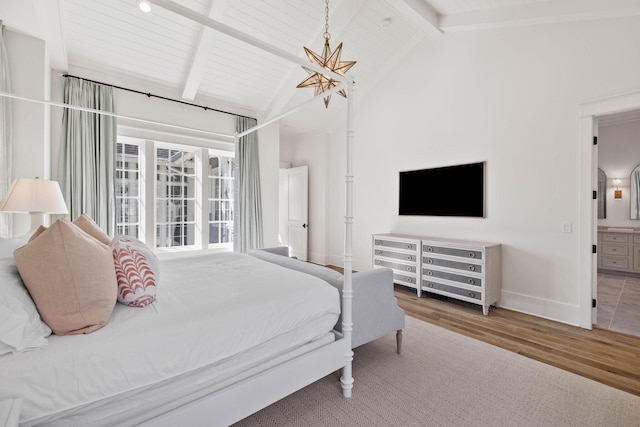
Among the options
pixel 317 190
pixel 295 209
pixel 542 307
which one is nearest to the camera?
pixel 542 307

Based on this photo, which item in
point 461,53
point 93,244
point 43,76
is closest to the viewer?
point 93,244

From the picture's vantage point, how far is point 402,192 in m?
4.68

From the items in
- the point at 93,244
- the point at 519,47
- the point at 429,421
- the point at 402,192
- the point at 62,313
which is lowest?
the point at 429,421

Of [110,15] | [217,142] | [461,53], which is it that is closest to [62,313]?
[110,15]

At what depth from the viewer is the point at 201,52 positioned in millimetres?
3650

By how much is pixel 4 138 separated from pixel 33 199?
2.26 feet

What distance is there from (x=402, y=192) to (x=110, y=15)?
13.9 feet

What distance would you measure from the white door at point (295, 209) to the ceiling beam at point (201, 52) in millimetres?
2687

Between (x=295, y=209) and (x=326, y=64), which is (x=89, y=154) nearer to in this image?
(x=326, y=64)

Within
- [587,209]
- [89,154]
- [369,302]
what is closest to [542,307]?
[587,209]

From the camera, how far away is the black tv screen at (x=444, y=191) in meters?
3.86

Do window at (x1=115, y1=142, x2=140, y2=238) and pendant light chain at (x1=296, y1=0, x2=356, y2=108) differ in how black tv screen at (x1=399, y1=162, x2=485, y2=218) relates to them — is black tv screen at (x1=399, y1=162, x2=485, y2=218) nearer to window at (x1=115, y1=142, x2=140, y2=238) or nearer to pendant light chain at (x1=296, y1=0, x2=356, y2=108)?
pendant light chain at (x1=296, y1=0, x2=356, y2=108)

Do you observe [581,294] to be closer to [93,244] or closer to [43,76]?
[93,244]

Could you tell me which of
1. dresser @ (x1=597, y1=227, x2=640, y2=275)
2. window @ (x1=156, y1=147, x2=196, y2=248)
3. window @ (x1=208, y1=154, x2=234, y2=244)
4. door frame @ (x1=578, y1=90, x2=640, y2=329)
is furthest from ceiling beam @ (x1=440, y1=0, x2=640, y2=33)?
window @ (x1=156, y1=147, x2=196, y2=248)
